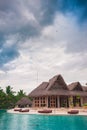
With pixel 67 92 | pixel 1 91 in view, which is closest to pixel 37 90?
pixel 67 92

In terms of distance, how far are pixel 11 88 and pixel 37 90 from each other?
1009 inches

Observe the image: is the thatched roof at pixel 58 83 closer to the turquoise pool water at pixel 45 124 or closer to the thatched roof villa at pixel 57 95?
the thatched roof villa at pixel 57 95

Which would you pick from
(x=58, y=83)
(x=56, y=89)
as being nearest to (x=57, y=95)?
(x=56, y=89)

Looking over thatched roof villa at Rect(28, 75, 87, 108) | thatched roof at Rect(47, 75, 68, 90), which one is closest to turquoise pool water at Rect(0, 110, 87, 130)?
thatched roof villa at Rect(28, 75, 87, 108)

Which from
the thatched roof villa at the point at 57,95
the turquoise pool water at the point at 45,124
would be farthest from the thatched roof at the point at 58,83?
the turquoise pool water at the point at 45,124

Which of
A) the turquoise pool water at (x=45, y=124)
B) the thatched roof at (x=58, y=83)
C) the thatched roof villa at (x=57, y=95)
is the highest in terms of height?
the thatched roof at (x=58, y=83)

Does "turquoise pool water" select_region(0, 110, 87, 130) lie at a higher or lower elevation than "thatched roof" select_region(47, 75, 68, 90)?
lower

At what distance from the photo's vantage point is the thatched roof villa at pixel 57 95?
38.4 m

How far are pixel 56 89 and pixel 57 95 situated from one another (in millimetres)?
1259

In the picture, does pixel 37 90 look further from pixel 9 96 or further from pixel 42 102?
pixel 9 96

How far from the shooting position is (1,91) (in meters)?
60.5

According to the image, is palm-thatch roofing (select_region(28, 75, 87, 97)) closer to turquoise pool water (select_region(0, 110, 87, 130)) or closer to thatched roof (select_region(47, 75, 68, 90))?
thatched roof (select_region(47, 75, 68, 90))

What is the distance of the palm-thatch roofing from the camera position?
38.1 meters

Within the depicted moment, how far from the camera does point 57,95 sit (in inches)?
1506
